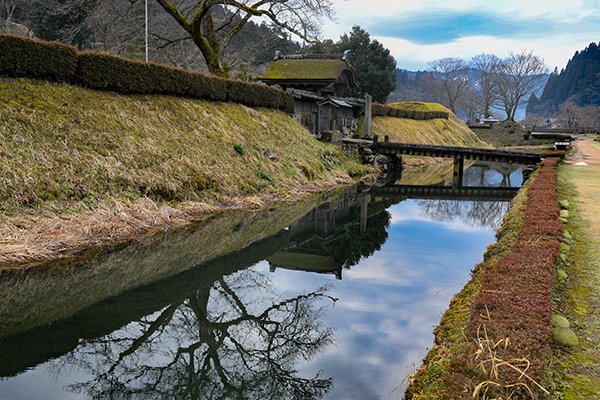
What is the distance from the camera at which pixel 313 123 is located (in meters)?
32.9

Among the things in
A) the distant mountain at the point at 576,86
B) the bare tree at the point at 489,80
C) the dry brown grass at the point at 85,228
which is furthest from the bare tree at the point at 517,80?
the dry brown grass at the point at 85,228

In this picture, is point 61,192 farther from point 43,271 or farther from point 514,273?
point 514,273

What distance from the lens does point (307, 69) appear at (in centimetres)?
3550

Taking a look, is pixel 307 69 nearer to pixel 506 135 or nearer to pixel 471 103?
pixel 506 135

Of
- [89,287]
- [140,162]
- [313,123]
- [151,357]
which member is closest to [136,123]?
[140,162]

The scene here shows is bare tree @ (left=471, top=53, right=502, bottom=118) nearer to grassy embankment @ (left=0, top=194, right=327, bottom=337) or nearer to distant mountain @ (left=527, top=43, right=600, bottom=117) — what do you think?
distant mountain @ (left=527, top=43, right=600, bottom=117)

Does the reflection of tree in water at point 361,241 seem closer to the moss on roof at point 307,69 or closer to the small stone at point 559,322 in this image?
the small stone at point 559,322

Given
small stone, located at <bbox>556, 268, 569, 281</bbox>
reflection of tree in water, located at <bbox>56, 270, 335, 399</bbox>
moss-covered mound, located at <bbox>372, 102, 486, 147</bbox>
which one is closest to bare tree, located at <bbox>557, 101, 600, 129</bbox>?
moss-covered mound, located at <bbox>372, 102, 486, 147</bbox>

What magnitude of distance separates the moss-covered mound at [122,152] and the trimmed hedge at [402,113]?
23283mm

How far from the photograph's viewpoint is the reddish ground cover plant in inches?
140

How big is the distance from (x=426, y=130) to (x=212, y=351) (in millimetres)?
47557

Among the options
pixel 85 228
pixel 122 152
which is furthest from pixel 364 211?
pixel 85 228

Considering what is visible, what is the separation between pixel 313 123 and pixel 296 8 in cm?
891

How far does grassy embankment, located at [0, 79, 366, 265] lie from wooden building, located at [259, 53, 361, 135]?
11418mm
